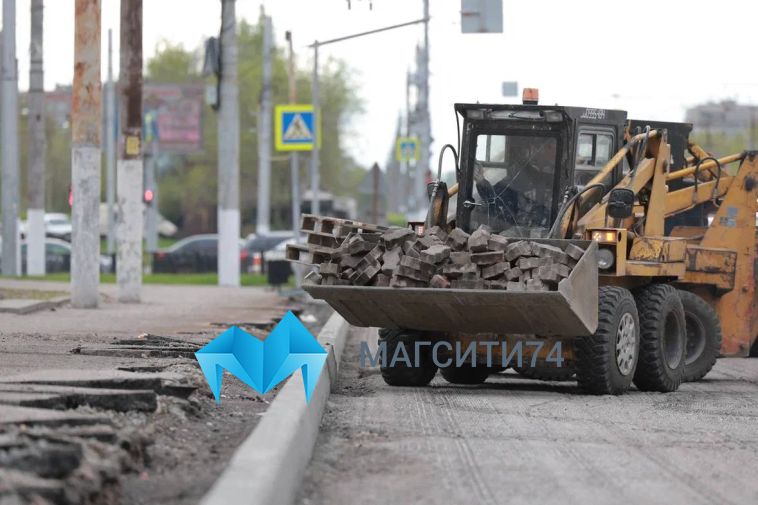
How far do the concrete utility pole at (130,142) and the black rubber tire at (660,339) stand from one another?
46.3 feet

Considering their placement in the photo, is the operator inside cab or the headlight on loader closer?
the headlight on loader

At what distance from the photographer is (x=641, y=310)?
14141mm

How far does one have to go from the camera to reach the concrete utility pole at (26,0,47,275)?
135 ft

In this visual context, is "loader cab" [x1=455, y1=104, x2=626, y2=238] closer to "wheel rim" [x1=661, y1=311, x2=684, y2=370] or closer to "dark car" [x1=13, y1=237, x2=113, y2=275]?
"wheel rim" [x1=661, y1=311, x2=684, y2=370]

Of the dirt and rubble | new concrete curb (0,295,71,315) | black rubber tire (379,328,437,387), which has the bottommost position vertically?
new concrete curb (0,295,71,315)

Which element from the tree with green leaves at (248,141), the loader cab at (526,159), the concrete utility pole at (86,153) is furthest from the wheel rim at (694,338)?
the tree with green leaves at (248,141)

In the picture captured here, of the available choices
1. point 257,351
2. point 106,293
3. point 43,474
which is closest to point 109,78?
point 106,293

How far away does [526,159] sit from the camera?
14672 mm

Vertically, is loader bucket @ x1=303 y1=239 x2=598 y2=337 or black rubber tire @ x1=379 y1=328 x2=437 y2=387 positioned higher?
loader bucket @ x1=303 y1=239 x2=598 y2=337

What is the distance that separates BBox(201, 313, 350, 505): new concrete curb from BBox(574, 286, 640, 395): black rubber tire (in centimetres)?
321

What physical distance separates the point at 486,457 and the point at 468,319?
412 centimetres

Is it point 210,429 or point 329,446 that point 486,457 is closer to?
point 329,446

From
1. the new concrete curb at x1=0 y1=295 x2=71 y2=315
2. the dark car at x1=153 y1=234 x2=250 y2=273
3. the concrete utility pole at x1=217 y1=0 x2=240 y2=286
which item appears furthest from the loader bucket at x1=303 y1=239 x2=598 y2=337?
the dark car at x1=153 y1=234 x2=250 y2=273

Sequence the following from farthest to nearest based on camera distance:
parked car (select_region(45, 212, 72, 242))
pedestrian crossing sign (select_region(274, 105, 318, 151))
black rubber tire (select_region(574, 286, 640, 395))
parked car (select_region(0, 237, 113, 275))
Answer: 1. parked car (select_region(45, 212, 72, 242))
2. parked car (select_region(0, 237, 113, 275))
3. pedestrian crossing sign (select_region(274, 105, 318, 151))
4. black rubber tire (select_region(574, 286, 640, 395))
